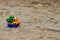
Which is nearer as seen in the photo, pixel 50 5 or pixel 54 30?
pixel 54 30

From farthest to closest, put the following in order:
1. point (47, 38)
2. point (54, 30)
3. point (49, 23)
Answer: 1. point (49, 23)
2. point (54, 30)
3. point (47, 38)

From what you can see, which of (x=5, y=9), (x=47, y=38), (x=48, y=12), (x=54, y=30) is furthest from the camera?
(x=5, y=9)

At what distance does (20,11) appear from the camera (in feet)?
12.0

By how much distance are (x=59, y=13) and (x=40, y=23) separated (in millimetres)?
667

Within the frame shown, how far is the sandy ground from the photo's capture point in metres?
2.55

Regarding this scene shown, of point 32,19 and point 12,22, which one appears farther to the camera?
point 32,19

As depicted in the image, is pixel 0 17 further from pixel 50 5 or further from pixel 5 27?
pixel 50 5

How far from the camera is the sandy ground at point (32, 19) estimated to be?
255cm

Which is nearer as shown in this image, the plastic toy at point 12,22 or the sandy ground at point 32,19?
the sandy ground at point 32,19

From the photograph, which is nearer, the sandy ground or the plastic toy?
the sandy ground

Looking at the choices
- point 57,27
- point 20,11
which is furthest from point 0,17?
point 57,27

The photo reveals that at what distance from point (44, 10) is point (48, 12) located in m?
0.15

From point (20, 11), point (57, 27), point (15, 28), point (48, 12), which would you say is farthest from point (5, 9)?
point (57, 27)

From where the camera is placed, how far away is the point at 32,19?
10.3ft
